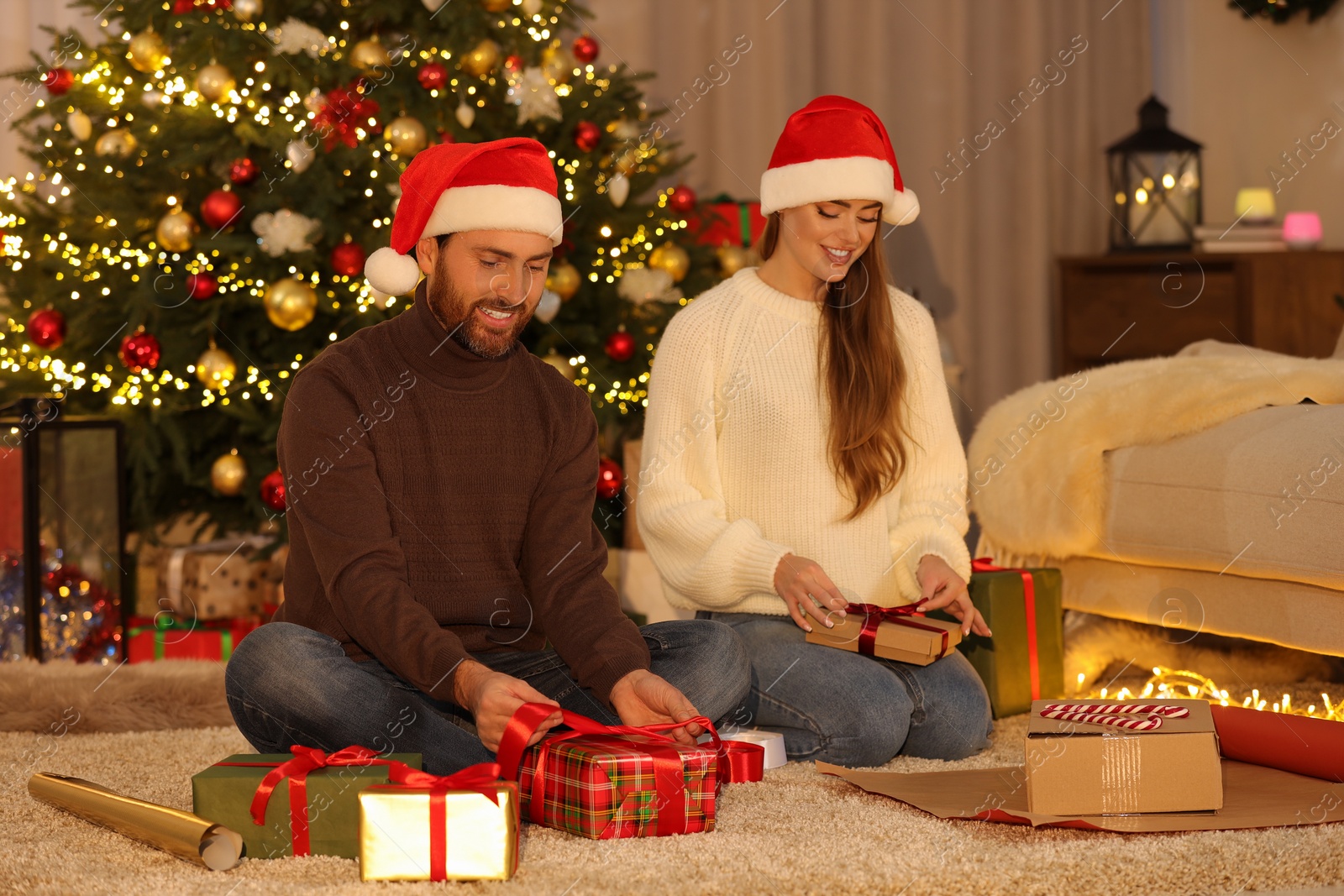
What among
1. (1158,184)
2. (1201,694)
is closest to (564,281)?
(1201,694)

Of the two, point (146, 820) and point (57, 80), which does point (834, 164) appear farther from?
point (57, 80)

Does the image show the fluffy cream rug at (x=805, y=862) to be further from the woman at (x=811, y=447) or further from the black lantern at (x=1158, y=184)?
the black lantern at (x=1158, y=184)

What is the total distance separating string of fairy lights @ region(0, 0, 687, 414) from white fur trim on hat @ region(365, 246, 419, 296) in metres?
0.98

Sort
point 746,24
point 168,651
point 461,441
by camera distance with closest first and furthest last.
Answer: point 461,441 → point 168,651 → point 746,24

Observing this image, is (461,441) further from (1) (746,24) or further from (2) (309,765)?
(1) (746,24)

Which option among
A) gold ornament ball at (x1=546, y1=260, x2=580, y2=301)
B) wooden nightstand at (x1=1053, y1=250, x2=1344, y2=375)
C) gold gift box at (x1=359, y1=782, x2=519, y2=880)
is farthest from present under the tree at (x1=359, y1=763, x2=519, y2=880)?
wooden nightstand at (x1=1053, y1=250, x2=1344, y2=375)

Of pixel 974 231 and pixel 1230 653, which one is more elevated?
pixel 974 231

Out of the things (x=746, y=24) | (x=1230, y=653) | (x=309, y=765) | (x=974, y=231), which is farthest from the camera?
(x=974, y=231)

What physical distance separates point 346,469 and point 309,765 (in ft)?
1.11

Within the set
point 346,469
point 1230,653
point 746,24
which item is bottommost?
point 1230,653

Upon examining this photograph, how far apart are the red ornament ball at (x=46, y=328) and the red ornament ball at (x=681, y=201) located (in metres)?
1.38

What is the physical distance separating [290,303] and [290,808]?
153 centimetres

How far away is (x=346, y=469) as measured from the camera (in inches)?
60.1

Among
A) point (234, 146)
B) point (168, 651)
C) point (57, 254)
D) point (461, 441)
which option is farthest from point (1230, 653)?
point (57, 254)
